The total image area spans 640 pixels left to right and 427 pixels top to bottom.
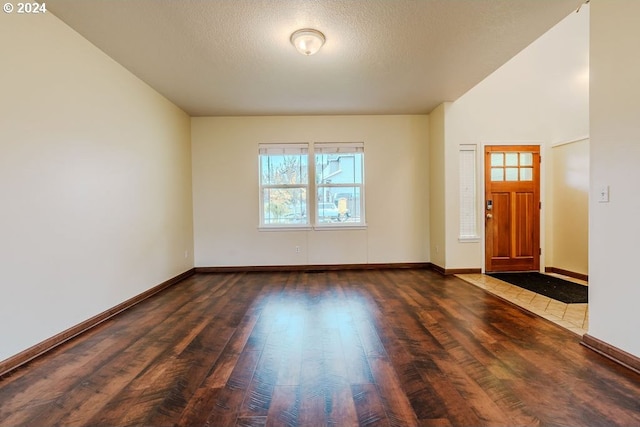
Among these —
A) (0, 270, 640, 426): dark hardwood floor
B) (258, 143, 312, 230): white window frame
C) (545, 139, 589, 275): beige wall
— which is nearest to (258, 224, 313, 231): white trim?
(258, 143, 312, 230): white window frame

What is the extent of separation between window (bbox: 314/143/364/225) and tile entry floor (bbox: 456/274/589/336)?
214cm

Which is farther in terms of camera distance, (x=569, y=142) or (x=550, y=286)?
(x=569, y=142)

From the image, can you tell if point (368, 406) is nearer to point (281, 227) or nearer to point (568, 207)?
point (281, 227)

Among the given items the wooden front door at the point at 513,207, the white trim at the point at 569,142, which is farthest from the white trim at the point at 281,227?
the white trim at the point at 569,142

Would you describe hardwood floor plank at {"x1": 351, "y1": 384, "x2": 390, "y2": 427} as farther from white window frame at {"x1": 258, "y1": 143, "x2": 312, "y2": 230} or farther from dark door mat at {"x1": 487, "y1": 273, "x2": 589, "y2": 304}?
white window frame at {"x1": 258, "y1": 143, "x2": 312, "y2": 230}

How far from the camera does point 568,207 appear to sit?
179 inches

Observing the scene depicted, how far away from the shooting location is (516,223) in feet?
15.7

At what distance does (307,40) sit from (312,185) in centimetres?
271

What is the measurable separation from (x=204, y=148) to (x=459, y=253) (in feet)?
15.3

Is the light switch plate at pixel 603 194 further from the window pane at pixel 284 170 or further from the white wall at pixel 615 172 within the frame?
the window pane at pixel 284 170

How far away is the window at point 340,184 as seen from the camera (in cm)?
519

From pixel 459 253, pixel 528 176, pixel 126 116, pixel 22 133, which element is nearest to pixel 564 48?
pixel 528 176

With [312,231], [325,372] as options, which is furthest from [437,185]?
[325,372]

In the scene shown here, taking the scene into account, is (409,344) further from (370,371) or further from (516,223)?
(516,223)
